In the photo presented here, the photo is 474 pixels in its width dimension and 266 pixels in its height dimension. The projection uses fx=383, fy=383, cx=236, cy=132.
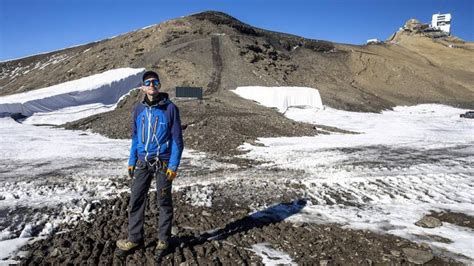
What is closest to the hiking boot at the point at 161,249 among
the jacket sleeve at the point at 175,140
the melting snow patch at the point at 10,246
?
the jacket sleeve at the point at 175,140

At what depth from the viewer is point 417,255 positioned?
16.8 ft

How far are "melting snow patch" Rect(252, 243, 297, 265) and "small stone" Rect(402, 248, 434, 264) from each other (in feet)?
5.22

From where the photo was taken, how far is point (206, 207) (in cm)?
699

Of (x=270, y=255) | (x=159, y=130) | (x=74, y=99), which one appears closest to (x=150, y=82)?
(x=159, y=130)

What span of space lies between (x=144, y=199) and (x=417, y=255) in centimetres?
367

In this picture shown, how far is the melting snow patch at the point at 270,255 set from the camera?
4.84 m

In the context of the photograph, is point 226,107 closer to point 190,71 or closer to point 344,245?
point 190,71

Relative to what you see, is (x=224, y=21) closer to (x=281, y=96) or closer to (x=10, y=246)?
(x=281, y=96)

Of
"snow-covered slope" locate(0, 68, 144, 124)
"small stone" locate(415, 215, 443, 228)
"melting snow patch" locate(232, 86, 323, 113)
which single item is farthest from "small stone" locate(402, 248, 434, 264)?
"melting snow patch" locate(232, 86, 323, 113)

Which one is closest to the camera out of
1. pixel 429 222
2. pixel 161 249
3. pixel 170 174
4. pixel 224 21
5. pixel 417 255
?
pixel 170 174

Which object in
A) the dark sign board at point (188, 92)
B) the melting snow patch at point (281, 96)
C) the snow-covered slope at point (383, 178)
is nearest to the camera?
the snow-covered slope at point (383, 178)

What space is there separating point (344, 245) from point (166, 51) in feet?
109

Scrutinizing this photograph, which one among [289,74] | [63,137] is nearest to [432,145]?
[63,137]

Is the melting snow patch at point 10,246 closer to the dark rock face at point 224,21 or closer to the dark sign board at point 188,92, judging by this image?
the dark sign board at point 188,92
